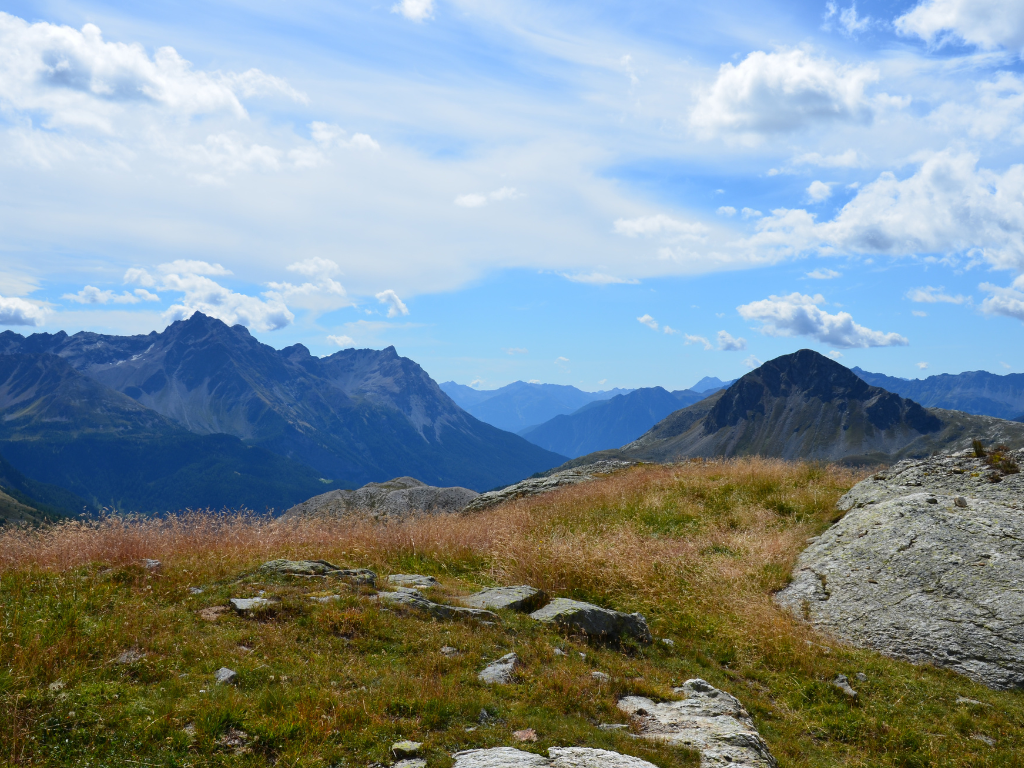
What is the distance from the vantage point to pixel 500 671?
8031mm

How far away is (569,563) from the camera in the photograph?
13.4 meters

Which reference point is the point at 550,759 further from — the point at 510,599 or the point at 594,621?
the point at 510,599

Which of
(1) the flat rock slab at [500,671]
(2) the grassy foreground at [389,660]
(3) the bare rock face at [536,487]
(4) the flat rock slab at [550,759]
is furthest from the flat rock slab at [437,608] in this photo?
(3) the bare rock face at [536,487]

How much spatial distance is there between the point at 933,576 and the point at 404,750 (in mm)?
11175

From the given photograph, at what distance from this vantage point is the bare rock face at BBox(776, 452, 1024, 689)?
10281 millimetres

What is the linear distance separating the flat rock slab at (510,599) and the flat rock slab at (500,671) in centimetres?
249

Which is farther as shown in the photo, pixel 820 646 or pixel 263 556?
pixel 263 556

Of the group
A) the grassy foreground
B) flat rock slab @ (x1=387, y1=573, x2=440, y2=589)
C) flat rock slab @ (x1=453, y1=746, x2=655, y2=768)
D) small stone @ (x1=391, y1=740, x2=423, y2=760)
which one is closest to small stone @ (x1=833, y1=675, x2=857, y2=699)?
the grassy foreground

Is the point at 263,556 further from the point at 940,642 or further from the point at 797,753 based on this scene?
the point at 940,642

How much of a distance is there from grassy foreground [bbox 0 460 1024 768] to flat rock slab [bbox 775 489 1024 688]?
1.96 feet

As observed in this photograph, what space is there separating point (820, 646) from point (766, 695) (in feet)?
7.27

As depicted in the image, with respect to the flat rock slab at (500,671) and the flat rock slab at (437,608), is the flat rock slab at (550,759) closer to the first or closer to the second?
the flat rock slab at (500,671)

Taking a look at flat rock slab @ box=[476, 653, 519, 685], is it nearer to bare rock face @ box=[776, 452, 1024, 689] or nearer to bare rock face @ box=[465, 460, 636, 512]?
bare rock face @ box=[776, 452, 1024, 689]

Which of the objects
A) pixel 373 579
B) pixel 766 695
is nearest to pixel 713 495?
pixel 766 695
